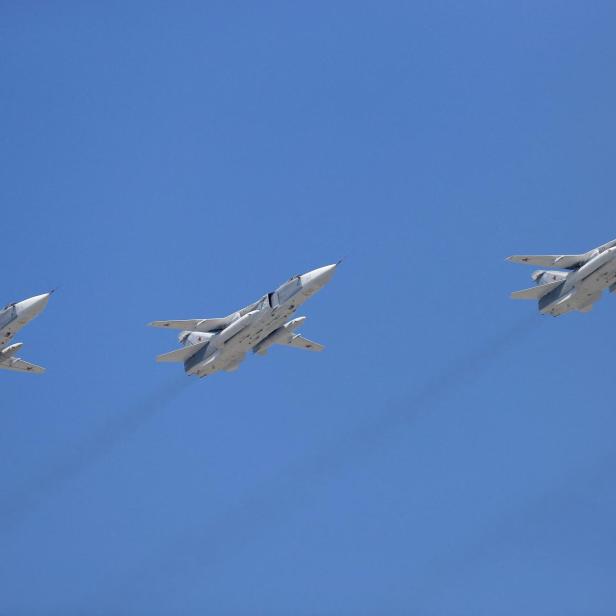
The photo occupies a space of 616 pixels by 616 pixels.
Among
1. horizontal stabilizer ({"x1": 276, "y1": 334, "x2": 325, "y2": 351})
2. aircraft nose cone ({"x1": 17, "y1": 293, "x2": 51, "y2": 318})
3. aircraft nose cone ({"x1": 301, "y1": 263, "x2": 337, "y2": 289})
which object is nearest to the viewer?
aircraft nose cone ({"x1": 301, "y1": 263, "x2": 337, "y2": 289})

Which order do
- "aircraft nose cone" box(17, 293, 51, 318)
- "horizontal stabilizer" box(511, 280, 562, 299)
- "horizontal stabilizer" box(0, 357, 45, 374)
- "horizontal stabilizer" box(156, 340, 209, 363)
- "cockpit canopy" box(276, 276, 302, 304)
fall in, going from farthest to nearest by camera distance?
1. "horizontal stabilizer" box(0, 357, 45, 374)
2. "horizontal stabilizer" box(511, 280, 562, 299)
3. "horizontal stabilizer" box(156, 340, 209, 363)
4. "aircraft nose cone" box(17, 293, 51, 318)
5. "cockpit canopy" box(276, 276, 302, 304)

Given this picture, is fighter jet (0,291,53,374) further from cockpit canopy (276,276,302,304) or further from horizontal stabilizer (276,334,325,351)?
horizontal stabilizer (276,334,325,351)

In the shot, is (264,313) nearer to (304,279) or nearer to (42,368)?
(304,279)

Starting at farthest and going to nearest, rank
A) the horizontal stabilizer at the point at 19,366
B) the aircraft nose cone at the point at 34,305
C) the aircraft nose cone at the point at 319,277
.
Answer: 1. the horizontal stabilizer at the point at 19,366
2. the aircraft nose cone at the point at 34,305
3. the aircraft nose cone at the point at 319,277

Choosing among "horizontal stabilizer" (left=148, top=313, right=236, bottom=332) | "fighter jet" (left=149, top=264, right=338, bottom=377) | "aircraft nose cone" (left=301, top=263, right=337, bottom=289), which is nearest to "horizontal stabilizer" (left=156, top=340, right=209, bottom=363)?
"fighter jet" (left=149, top=264, right=338, bottom=377)

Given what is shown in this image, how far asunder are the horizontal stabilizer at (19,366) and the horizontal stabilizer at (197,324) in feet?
23.6

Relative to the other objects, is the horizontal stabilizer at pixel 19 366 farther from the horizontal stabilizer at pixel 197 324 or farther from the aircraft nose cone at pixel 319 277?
the aircraft nose cone at pixel 319 277

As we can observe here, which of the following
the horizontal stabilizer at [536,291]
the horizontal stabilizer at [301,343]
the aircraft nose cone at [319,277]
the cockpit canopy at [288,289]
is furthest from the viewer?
the horizontal stabilizer at [301,343]

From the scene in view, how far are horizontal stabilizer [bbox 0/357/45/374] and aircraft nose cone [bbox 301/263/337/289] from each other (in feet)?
47.0

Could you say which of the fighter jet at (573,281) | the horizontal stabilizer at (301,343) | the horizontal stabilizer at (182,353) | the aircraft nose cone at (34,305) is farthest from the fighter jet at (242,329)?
the fighter jet at (573,281)

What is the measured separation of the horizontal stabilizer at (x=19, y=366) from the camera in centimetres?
6606

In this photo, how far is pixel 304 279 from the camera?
5969 centimetres

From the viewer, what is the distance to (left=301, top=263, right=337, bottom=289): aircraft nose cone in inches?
2335

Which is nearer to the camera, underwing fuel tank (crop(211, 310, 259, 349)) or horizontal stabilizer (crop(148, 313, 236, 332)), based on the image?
underwing fuel tank (crop(211, 310, 259, 349))
